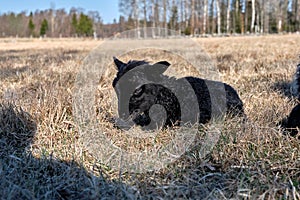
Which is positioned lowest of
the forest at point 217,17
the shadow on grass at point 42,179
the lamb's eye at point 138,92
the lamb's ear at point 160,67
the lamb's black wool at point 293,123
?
the shadow on grass at point 42,179

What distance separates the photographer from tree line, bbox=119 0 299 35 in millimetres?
44469

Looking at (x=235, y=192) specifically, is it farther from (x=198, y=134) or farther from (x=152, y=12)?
(x=152, y=12)

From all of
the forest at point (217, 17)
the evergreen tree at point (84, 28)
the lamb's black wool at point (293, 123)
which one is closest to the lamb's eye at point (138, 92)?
the lamb's black wool at point (293, 123)

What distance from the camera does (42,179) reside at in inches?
78.4

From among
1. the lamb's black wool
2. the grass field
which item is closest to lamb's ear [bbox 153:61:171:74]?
the grass field

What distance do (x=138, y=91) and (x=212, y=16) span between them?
4909 cm

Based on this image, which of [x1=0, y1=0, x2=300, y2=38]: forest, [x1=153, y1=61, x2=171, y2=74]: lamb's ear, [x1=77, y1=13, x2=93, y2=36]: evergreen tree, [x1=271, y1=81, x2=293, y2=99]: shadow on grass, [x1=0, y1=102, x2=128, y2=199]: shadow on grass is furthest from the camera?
[x1=77, y1=13, x2=93, y2=36]: evergreen tree

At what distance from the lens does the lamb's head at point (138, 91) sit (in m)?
2.78

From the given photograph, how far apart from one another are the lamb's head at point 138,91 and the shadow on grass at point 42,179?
835 mm

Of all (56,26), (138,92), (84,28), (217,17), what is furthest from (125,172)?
(56,26)

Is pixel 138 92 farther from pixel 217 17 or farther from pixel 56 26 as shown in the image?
pixel 56 26

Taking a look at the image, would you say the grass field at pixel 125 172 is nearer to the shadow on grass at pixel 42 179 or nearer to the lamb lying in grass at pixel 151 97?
the shadow on grass at pixel 42 179

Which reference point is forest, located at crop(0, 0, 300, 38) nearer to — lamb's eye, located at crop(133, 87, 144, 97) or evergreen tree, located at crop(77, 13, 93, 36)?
evergreen tree, located at crop(77, 13, 93, 36)

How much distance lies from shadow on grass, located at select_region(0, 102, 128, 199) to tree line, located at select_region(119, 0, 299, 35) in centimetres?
4080
